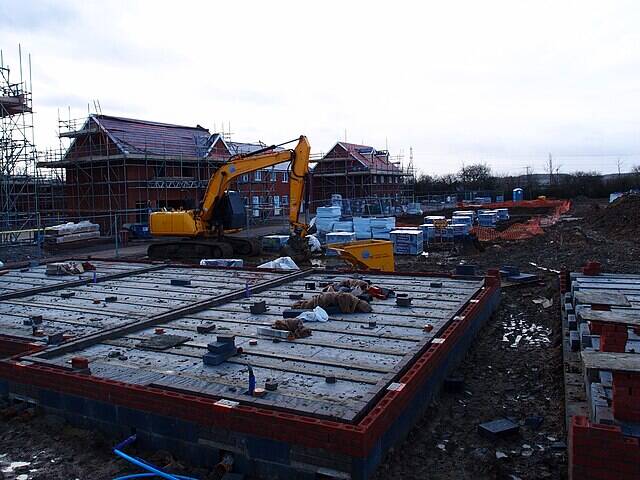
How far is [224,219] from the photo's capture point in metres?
21.8

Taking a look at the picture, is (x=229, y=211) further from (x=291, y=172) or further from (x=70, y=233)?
(x=70, y=233)

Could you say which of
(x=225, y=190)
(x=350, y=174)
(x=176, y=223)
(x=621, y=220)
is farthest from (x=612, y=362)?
(x=350, y=174)

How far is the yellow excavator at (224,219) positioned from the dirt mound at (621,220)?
51.4 ft

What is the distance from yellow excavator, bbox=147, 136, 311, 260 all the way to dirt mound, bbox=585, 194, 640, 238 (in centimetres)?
1568

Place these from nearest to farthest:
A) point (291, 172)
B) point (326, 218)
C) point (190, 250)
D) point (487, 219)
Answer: point (291, 172) → point (190, 250) → point (326, 218) → point (487, 219)

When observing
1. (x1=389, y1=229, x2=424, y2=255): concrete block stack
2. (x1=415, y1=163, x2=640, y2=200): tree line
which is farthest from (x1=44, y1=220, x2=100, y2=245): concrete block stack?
(x1=415, y1=163, x2=640, y2=200): tree line

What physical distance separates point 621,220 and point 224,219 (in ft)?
68.0

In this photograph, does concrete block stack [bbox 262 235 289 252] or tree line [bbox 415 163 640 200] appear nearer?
concrete block stack [bbox 262 235 289 252]

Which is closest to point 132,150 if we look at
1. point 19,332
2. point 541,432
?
point 19,332

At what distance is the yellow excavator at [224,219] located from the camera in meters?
20.3

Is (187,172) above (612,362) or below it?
above

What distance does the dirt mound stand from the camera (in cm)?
2631

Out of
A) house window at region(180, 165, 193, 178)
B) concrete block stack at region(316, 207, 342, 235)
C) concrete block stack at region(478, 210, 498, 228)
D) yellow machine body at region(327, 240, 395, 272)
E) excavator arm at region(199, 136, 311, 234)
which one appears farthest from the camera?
house window at region(180, 165, 193, 178)

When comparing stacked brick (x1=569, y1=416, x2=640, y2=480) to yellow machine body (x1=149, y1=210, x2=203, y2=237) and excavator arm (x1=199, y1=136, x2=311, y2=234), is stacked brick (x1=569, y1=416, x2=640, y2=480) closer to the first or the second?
excavator arm (x1=199, y1=136, x2=311, y2=234)
